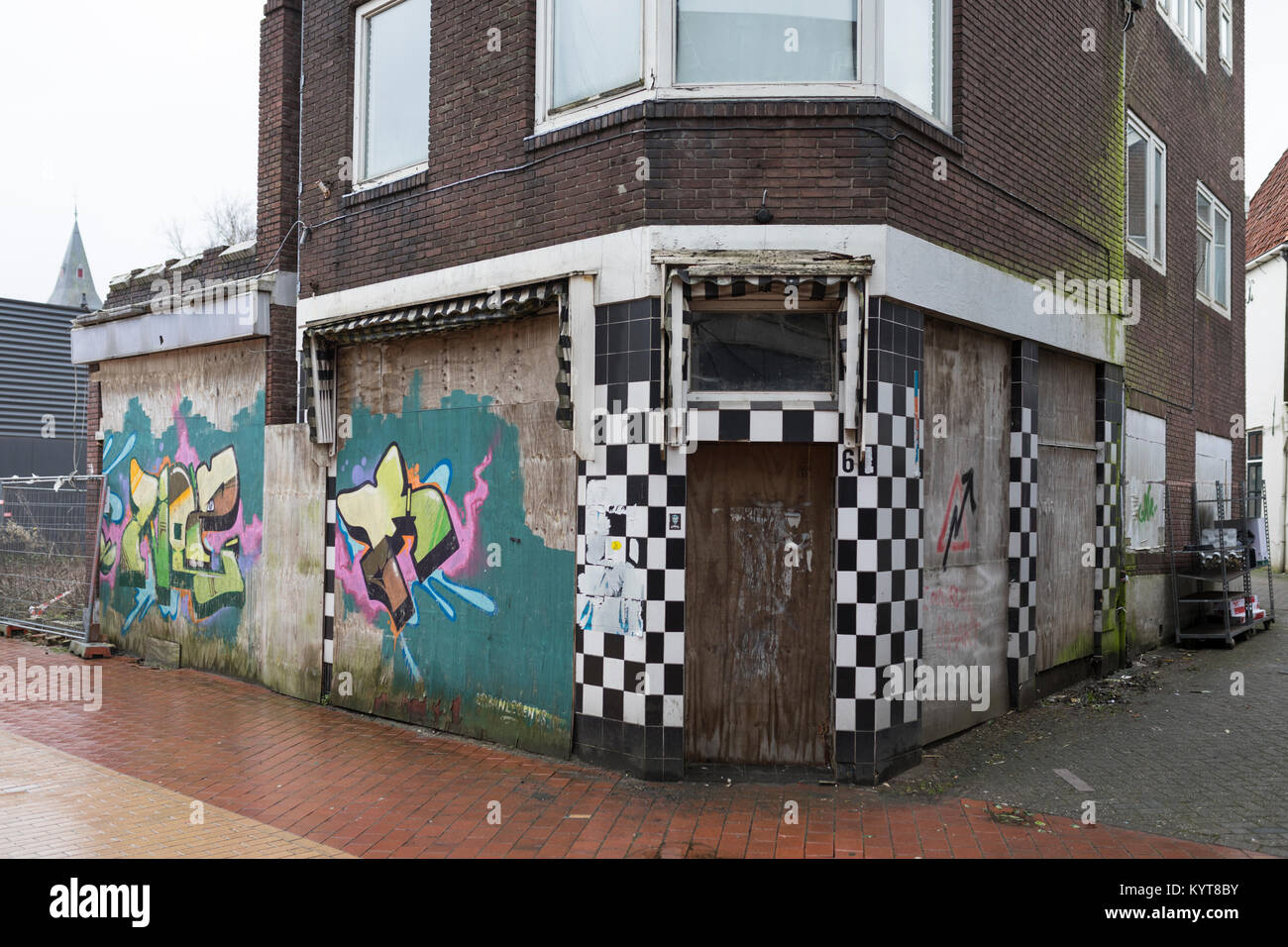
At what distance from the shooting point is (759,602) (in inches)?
275

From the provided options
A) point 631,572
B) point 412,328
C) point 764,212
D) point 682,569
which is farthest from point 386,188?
point 682,569

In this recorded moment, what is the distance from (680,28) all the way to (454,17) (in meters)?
2.29

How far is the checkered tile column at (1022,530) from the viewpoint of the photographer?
8.73 metres

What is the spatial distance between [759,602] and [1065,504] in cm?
438

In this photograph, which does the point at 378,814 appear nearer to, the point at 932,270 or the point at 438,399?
the point at 438,399

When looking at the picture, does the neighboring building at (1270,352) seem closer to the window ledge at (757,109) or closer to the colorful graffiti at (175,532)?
the window ledge at (757,109)

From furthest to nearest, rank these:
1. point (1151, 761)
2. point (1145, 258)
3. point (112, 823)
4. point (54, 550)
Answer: point (54, 550), point (1145, 258), point (1151, 761), point (112, 823)

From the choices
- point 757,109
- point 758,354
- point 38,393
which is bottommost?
point 758,354

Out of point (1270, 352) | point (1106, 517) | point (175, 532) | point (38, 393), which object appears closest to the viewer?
point (1106, 517)

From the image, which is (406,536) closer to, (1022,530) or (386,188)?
(386,188)

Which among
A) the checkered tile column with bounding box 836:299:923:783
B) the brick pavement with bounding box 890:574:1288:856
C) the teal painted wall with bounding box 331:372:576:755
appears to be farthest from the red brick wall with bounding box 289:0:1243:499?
the brick pavement with bounding box 890:574:1288:856

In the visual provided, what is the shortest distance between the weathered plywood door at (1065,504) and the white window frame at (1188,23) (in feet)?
17.7

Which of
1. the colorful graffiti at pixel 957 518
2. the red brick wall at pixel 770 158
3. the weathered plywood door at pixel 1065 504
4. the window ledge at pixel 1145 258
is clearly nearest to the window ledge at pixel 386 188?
the red brick wall at pixel 770 158

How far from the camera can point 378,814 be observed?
6094mm
